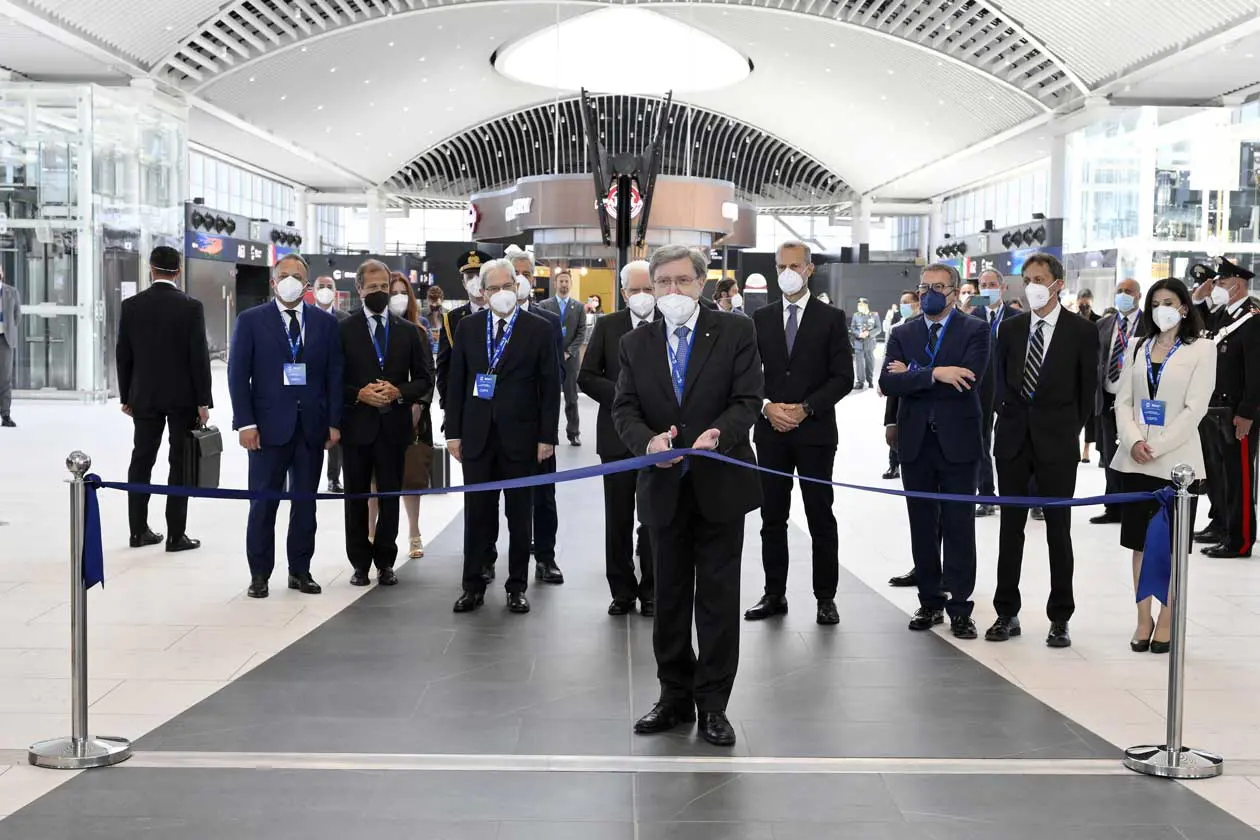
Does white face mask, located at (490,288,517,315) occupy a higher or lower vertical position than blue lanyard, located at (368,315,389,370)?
higher

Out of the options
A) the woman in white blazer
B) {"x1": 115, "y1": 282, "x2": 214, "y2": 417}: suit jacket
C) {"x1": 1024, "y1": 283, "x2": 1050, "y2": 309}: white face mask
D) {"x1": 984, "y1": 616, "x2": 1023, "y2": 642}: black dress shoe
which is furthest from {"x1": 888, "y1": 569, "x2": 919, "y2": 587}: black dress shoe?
{"x1": 115, "y1": 282, "x2": 214, "y2": 417}: suit jacket

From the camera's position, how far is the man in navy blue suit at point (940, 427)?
575 cm

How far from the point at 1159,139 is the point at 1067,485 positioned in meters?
22.0

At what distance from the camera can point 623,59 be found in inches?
1809

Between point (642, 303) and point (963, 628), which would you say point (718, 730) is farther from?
point (642, 303)

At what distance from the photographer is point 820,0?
31.8 m

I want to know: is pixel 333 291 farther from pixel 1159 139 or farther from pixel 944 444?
pixel 1159 139

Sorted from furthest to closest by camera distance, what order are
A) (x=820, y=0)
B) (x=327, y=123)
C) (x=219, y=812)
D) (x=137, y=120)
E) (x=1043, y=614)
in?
(x=327, y=123), (x=820, y=0), (x=137, y=120), (x=1043, y=614), (x=219, y=812)

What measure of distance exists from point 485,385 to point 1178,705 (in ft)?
11.3

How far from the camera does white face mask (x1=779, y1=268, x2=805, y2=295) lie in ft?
19.5

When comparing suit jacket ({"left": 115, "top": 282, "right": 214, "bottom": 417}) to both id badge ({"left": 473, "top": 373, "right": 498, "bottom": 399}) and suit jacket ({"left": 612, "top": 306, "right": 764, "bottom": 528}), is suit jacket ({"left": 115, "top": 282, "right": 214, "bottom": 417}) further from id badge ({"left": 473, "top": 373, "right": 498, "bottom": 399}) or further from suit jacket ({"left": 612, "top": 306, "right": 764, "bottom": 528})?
suit jacket ({"left": 612, "top": 306, "right": 764, "bottom": 528})

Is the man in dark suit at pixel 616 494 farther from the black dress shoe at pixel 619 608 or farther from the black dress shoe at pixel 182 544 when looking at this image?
the black dress shoe at pixel 182 544

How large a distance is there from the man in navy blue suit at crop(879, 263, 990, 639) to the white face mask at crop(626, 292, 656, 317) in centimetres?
111

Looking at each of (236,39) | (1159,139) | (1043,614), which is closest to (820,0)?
(1159,139)
